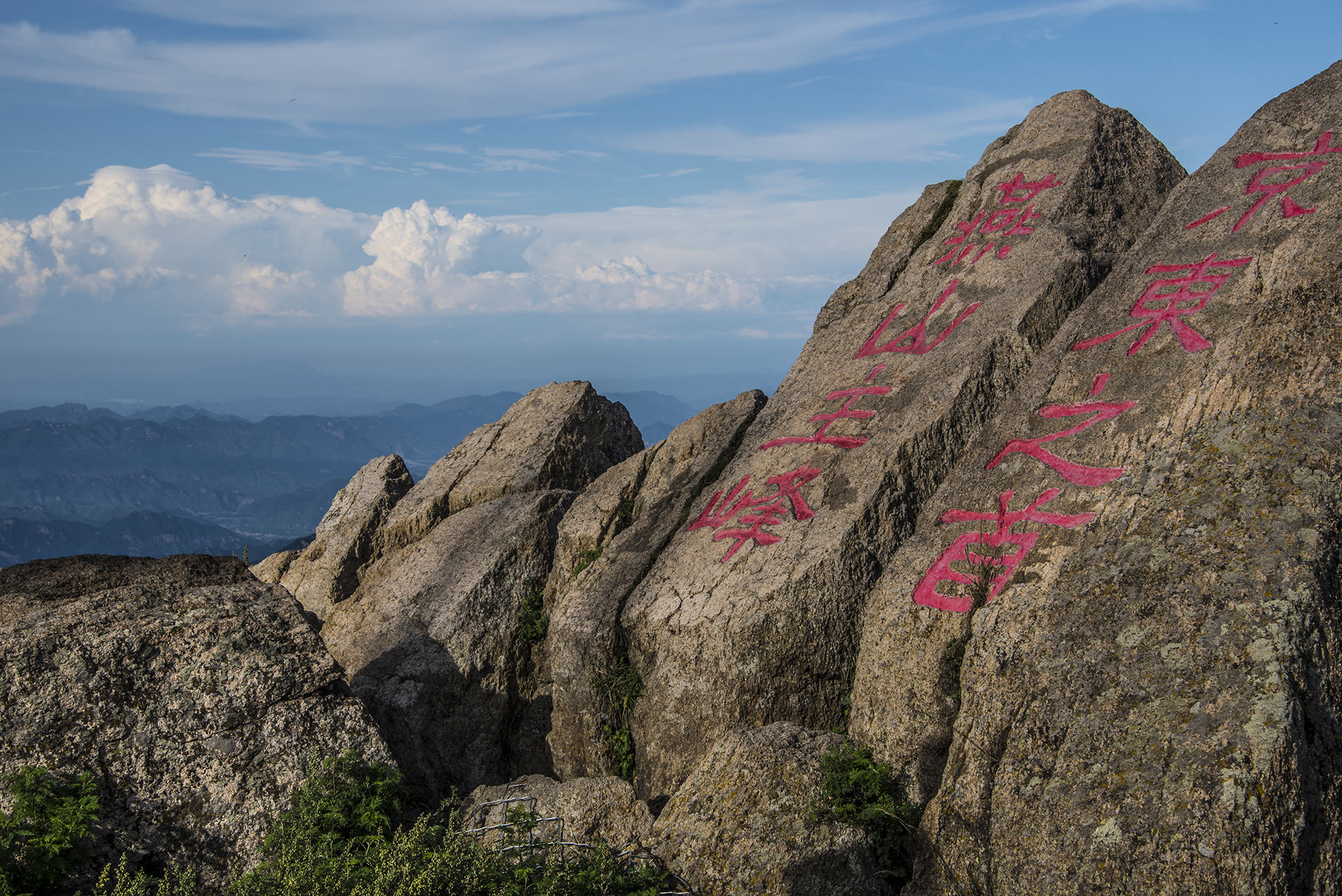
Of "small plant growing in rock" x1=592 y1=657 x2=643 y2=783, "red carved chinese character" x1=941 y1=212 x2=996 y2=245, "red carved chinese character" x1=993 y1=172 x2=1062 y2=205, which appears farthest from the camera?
"red carved chinese character" x1=941 y1=212 x2=996 y2=245

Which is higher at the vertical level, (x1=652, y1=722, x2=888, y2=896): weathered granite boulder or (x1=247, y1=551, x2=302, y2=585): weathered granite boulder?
(x1=247, y1=551, x2=302, y2=585): weathered granite boulder

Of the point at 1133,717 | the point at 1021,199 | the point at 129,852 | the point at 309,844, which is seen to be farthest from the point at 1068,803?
the point at 1021,199

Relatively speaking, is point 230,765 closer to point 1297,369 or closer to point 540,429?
point 540,429

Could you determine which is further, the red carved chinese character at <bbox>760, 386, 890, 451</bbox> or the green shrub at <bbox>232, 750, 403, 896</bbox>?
the red carved chinese character at <bbox>760, 386, 890, 451</bbox>

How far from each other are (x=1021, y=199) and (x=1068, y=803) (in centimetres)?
1161

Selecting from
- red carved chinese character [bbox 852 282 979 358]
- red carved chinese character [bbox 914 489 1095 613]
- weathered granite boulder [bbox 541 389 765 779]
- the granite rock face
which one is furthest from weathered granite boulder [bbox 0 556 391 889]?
red carved chinese character [bbox 852 282 979 358]

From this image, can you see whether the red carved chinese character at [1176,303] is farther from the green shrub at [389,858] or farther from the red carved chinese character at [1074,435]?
the green shrub at [389,858]

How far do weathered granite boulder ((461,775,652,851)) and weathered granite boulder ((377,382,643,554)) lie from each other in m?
7.73

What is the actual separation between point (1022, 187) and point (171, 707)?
15994mm

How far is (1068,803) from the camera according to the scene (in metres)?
6.85

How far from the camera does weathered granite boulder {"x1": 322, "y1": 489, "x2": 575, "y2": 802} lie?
12.8m

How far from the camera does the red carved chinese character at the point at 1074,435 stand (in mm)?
9344

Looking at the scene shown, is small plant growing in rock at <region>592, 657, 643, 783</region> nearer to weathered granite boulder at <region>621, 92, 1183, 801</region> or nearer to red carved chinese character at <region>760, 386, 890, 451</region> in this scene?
weathered granite boulder at <region>621, 92, 1183, 801</region>

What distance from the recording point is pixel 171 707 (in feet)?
31.0
